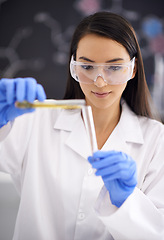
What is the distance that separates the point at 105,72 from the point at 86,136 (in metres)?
0.36

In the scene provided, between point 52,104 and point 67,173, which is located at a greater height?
point 52,104

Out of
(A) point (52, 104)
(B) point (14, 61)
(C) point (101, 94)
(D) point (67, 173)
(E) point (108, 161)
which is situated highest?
(A) point (52, 104)

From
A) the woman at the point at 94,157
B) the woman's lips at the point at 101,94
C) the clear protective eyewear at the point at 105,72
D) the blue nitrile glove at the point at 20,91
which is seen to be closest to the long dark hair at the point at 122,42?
the woman at the point at 94,157

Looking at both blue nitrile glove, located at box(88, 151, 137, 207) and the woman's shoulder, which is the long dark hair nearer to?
the woman's shoulder

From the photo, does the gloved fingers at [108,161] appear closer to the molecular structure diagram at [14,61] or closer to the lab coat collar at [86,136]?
the lab coat collar at [86,136]

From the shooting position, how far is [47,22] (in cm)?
343

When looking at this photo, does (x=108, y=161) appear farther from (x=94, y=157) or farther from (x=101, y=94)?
(x=101, y=94)

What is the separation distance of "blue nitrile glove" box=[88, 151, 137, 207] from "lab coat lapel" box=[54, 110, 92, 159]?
0.90ft

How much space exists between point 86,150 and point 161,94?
2391 millimetres

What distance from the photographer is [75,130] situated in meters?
1.46

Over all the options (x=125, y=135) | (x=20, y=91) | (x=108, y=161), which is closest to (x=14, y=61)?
(x=125, y=135)

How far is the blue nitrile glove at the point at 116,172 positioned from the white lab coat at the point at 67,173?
0.06 metres

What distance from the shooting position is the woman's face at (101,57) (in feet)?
4.06

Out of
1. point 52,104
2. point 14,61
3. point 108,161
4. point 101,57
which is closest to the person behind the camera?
point 52,104
